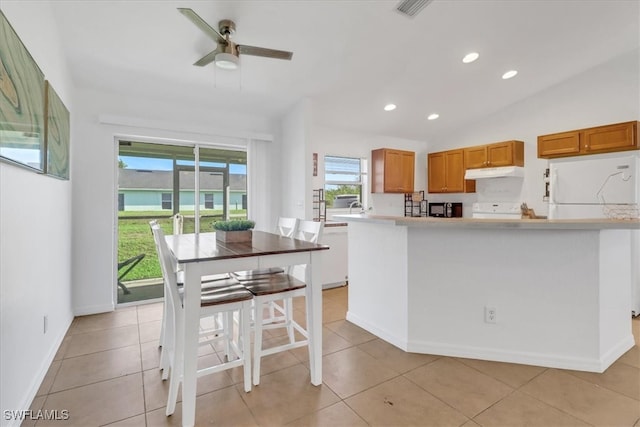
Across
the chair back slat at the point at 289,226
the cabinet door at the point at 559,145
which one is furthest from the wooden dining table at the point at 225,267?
the cabinet door at the point at 559,145

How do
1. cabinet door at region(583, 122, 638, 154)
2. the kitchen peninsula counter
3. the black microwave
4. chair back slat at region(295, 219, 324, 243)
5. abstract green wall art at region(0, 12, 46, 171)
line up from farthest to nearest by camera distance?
the black microwave < cabinet door at region(583, 122, 638, 154) < chair back slat at region(295, 219, 324, 243) < the kitchen peninsula counter < abstract green wall art at region(0, 12, 46, 171)

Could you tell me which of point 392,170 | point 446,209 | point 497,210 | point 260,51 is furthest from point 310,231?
point 446,209

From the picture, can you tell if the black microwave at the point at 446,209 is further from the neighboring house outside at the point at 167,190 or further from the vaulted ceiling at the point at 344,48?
the neighboring house outside at the point at 167,190

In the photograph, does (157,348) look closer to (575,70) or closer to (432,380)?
(432,380)

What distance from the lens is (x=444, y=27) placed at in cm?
296

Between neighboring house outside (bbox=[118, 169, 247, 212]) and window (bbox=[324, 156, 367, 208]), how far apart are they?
139 cm

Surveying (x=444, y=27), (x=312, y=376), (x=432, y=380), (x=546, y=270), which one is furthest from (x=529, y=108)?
(x=312, y=376)

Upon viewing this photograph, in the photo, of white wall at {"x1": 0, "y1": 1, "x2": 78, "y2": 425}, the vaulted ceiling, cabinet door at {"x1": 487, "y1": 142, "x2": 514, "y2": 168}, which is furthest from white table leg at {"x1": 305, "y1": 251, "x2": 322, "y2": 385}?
cabinet door at {"x1": 487, "y1": 142, "x2": 514, "y2": 168}

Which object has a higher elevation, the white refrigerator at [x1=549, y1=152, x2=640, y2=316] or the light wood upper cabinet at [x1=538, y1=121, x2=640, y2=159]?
the light wood upper cabinet at [x1=538, y1=121, x2=640, y2=159]

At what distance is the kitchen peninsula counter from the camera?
214 cm

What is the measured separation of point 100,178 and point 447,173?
17.0 feet

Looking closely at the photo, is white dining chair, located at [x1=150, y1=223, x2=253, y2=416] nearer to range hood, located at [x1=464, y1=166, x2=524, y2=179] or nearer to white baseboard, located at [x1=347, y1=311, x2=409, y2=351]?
white baseboard, located at [x1=347, y1=311, x2=409, y2=351]

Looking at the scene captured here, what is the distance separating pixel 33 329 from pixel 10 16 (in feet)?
5.82

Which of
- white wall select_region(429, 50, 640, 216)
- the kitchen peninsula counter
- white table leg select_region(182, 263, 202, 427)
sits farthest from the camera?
white wall select_region(429, 50, 640, 216)
